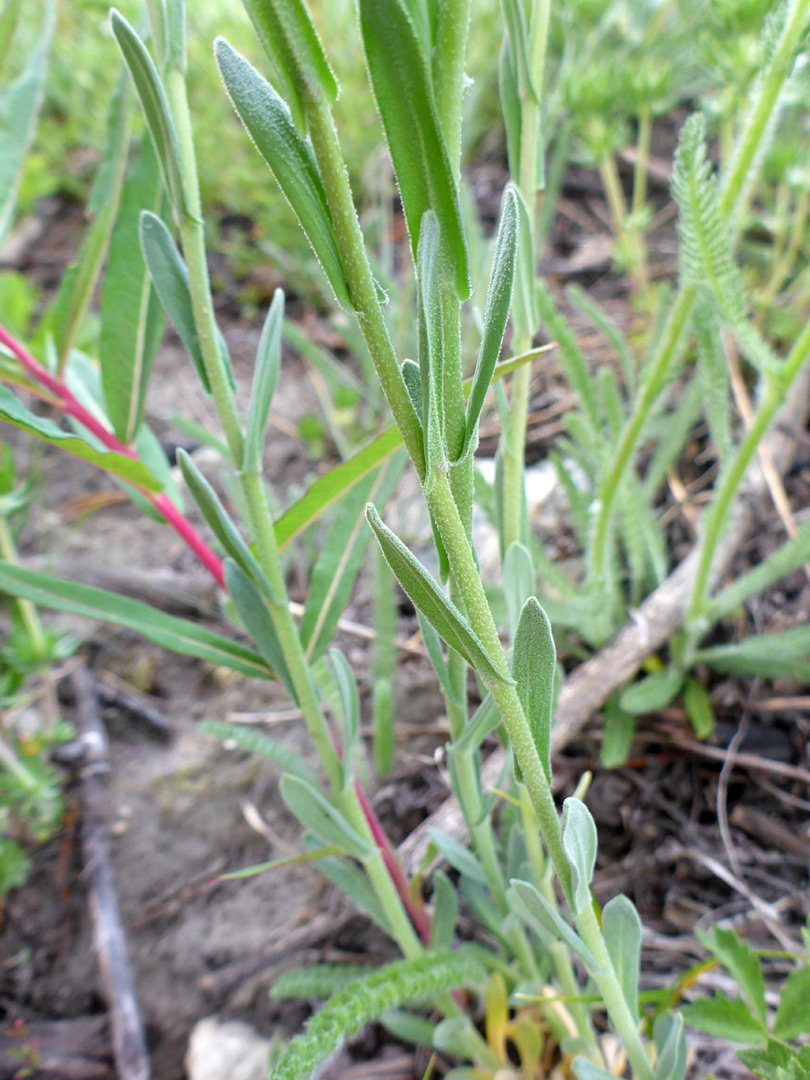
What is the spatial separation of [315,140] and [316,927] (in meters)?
1.00

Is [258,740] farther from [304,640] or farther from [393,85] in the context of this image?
[393,85]

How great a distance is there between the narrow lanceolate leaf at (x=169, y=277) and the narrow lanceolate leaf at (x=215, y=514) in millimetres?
75

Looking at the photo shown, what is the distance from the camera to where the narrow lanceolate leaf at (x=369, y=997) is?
0.55 m

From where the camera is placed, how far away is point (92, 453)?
58 centimetres

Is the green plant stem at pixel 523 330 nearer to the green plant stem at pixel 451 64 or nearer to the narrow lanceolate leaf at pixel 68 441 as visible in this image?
the green plant stem at pixel 451 64

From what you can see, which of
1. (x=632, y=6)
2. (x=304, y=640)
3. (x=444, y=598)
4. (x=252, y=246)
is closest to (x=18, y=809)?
(x=304, y=640)

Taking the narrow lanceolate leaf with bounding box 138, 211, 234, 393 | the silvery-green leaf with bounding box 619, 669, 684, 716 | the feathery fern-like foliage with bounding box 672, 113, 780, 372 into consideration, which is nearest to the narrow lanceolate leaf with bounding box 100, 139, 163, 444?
the narrow lanceolate leaf with bounding box 138, 211, 234, 393

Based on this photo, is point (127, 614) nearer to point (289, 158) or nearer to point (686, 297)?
point (289, 158)

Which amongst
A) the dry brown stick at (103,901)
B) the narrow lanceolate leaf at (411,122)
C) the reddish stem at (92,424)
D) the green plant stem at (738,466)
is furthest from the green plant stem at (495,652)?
the dry brown stick at (103,901)

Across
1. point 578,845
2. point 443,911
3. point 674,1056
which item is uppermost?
point 578,845

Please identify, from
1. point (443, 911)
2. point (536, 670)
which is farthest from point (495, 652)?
point (443, 911)

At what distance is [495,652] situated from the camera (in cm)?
44

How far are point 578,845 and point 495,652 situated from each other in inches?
6.0

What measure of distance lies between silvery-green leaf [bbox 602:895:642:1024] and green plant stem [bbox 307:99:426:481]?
412 mm
